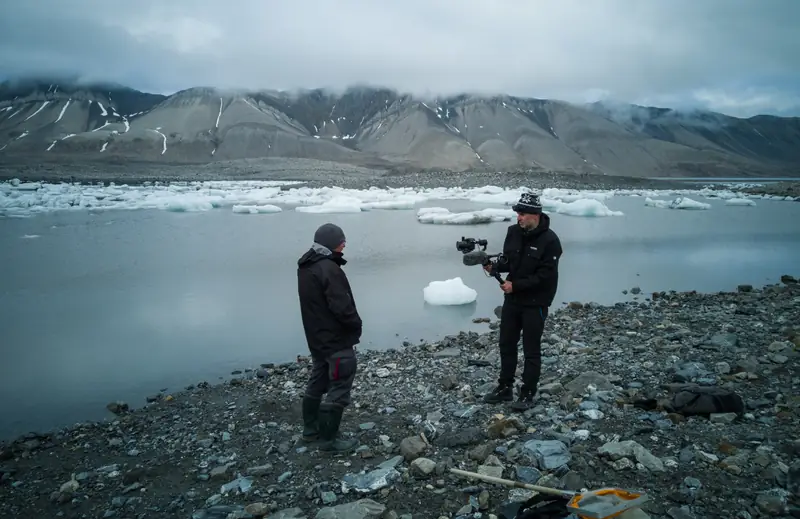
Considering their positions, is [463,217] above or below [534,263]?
below

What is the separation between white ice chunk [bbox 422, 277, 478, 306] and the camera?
945cm

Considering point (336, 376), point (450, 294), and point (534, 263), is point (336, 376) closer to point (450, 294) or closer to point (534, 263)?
point (534, 263)

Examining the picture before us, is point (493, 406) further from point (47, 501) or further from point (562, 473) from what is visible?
point (47, 501)

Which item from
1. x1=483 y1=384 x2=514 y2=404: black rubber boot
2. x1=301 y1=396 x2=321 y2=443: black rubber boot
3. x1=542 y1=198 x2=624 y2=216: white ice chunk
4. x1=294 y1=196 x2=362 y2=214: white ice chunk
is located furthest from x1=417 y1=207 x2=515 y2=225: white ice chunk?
x1=301 y1=396 x2=321 y2=443: black rubber boot

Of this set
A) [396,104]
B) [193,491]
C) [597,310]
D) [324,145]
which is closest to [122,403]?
[193,491]

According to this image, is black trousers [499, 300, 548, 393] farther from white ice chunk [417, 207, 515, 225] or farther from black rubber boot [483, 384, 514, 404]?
white ice chunk [417, 207, 515, 225]

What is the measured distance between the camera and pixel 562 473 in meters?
3.24

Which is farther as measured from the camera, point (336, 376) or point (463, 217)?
point (463, 217)

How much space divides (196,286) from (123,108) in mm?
178540

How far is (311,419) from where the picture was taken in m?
3.95

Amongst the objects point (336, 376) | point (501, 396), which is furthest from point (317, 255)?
point (501, 396)

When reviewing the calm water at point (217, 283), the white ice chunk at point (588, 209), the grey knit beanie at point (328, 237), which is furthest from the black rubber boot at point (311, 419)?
the white ice chunk at point (588, 209)

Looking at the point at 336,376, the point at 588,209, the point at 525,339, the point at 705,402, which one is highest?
the point at 588,209

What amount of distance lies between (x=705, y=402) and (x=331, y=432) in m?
2.77
